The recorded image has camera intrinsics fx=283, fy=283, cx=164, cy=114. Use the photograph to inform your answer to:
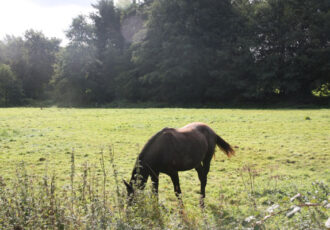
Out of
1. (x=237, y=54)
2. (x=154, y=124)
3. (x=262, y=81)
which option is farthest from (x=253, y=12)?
(x=154, y=124)

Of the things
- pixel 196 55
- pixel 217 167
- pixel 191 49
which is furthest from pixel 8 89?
pixel 217 167

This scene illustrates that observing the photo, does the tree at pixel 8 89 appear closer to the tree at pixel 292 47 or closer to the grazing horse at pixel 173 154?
the tree at pixel 292 47

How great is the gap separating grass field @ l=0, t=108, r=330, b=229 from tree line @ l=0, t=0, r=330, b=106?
18.9 m

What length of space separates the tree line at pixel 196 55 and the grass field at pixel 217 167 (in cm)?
1890

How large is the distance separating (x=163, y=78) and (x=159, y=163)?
111 feet

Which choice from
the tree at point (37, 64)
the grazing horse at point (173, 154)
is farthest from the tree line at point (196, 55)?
the grazing horse at point (173, 154)

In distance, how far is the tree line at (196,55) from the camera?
1339 inches

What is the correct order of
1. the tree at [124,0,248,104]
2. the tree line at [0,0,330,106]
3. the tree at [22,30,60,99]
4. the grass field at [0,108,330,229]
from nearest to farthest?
the grass field at [0,108,330,229]
the tree line at [0,0,330,106]
the tree at [124,0,248,104]
the tree at [22,30,60,99]

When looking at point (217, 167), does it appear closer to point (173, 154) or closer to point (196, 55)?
point (173, 154)

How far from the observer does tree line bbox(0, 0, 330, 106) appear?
34.0 m

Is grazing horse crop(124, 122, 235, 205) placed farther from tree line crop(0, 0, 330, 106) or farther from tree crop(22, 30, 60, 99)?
tree crop(22, 30, 60, 99)

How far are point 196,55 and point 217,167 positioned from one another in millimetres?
30472

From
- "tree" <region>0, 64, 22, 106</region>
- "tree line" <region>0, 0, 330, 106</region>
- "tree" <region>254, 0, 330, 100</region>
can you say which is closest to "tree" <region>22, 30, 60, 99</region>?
"tree line" <region>0, 0, 330, 106</region>

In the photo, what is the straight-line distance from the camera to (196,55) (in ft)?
124
